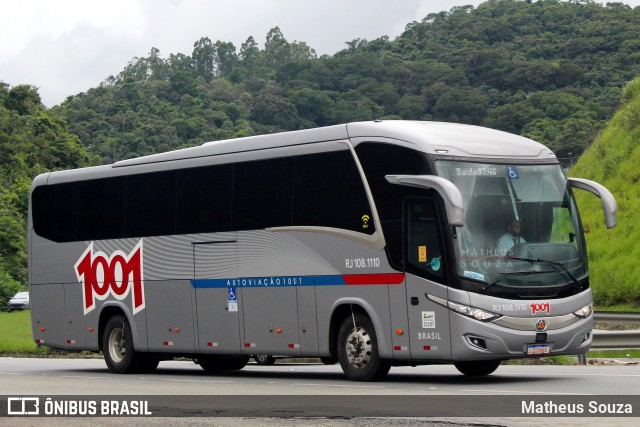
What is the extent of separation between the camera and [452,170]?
674 inches

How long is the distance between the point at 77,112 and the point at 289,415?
13528cm

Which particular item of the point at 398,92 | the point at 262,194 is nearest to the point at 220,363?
the point at 262,194

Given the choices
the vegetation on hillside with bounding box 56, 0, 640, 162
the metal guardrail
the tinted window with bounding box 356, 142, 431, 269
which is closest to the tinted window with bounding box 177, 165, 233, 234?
the tinted window with bounding box 356, 142, 431, 269

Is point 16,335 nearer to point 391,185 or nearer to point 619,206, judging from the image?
point 619,206

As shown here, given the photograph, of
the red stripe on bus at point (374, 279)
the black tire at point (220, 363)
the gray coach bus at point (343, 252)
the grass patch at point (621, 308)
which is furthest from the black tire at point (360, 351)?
the grass patch at point (621, 308)

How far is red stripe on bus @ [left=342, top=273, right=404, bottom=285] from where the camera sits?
17.5m

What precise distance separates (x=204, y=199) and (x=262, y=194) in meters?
1.56

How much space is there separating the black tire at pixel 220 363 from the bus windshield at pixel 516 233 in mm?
7029

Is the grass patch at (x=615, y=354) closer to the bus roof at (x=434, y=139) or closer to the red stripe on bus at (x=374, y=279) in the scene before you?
the bus roof at (x=434, y=139)

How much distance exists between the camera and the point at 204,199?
2103 cm

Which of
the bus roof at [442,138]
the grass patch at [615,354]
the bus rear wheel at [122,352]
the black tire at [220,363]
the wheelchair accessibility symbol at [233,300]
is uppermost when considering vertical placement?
the bus roof at [442,138]

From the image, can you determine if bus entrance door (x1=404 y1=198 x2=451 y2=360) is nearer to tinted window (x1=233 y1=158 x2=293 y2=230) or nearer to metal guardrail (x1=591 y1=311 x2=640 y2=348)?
tinted window (x1=233 y1=158 x2=293 y2=230)

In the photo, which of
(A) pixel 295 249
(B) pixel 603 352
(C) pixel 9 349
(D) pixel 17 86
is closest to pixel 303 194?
(A) pixel 295 249

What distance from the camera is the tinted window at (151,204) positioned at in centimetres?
2181
